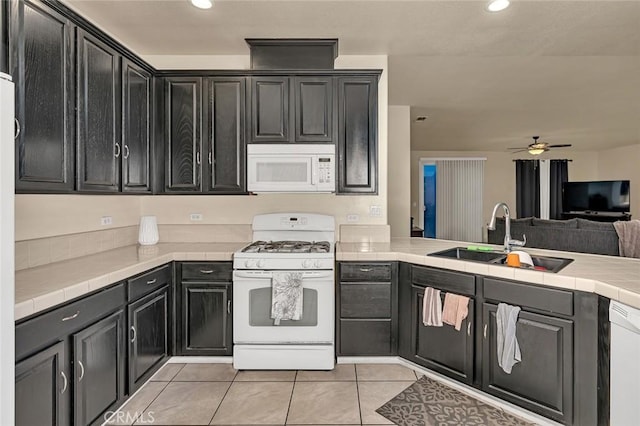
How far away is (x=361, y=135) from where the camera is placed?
9.93ft

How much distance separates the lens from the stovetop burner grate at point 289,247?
107 inches

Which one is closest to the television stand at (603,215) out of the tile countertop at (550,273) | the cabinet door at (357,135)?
the tile countertop at (550,273)

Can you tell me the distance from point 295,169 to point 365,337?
1440 mm

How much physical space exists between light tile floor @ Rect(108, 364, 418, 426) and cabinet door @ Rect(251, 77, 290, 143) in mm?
1858

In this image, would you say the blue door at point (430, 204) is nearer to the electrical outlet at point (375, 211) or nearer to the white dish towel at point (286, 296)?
the electrical outlet at point (375, 211)

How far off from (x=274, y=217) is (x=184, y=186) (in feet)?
2.66

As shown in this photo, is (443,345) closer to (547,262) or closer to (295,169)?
(547,262)

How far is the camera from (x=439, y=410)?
220 cm

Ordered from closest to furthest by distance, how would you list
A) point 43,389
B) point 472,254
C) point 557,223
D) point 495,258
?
1. point 43,389
2. point 495,258
3. point 472,254
4. point 557,223

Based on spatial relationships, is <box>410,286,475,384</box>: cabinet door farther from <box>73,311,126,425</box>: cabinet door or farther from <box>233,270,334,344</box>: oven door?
<box>73,311,126,425</box>: cabinet door

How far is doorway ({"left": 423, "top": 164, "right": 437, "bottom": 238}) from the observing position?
897 cm

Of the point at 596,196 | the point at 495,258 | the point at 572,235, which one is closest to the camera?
the point at 495,258

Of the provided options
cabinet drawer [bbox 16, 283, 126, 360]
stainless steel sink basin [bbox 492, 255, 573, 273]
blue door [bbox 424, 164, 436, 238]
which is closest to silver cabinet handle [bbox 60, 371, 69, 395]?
cabinet drawer [bbox 16, 283, 126, 360]

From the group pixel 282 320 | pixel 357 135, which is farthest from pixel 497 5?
pixel 282 320
